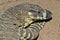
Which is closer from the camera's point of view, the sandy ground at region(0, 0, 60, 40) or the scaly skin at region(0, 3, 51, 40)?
the scaly skin at region(0, 3, 51, 40)

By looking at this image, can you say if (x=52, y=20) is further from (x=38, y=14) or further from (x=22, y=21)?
(x=22, y=21)

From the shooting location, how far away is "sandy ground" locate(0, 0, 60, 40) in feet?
11.7

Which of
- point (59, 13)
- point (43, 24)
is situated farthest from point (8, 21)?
point (59, 13)

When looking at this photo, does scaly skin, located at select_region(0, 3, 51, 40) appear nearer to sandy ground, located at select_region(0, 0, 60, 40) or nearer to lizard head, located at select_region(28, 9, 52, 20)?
lizard head, located at select_region(28, 9, 52, 20)

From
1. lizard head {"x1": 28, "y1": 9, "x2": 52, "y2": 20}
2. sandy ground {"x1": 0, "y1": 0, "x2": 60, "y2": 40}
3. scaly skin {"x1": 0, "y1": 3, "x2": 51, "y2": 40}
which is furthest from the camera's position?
lizard head {"x1": 28, "y1": 9, "x2": 52, "y2": 20}

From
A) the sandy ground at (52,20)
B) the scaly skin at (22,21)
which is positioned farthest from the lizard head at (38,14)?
the sandy ground at (52,20)

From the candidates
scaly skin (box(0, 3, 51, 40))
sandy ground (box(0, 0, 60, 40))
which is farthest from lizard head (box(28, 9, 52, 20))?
sandy ground (box(0, 0, 60, 40))

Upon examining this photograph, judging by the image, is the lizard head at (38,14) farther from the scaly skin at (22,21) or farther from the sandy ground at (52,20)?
the sandy ground at (52,20)

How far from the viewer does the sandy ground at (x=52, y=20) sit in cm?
355

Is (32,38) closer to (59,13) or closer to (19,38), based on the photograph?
(19,38)

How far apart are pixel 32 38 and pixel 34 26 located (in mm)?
295

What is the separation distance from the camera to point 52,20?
3.89 metres

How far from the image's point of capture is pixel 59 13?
158 inches

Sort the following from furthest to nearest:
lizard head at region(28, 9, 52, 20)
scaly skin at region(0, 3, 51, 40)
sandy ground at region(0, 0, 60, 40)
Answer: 1. lizard head at region(28, 9, 52, 20)
2. sandy ground at region(0, 0, 60, 40)
3. scaly skin at region(0, 3, 51, 40)
